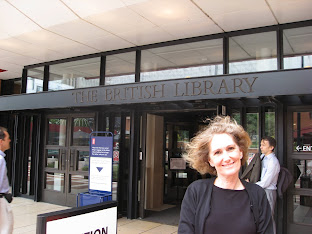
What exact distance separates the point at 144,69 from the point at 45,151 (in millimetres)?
3672

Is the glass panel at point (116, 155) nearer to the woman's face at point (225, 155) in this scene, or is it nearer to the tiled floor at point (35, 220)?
the tiled floor at point (35, 220)

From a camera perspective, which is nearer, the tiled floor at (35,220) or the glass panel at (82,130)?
the tiled floor at (35,220)

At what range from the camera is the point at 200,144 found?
2.04 metres

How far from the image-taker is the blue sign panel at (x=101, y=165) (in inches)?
234

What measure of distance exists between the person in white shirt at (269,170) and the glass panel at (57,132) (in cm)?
508

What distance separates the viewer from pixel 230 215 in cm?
177

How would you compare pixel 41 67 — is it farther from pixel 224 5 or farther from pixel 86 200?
pixel 224 5

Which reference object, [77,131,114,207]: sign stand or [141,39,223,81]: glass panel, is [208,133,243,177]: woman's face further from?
[77,131,114,207]: sign stand

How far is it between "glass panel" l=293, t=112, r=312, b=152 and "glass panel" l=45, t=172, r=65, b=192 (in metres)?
5.48

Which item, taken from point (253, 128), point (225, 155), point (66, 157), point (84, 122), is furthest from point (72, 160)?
point (225, 155)

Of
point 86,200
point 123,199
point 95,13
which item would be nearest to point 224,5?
point 95,13

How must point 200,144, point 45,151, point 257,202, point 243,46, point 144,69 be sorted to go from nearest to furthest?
1. point 257,202
2. point 200,144
3. point 243,46
4. point 144,69
5. point 45,151

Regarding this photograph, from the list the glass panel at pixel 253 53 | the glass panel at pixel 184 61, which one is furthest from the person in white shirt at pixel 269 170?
the glass panel at pixel 184 61

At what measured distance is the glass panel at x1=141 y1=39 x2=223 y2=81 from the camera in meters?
5.92
